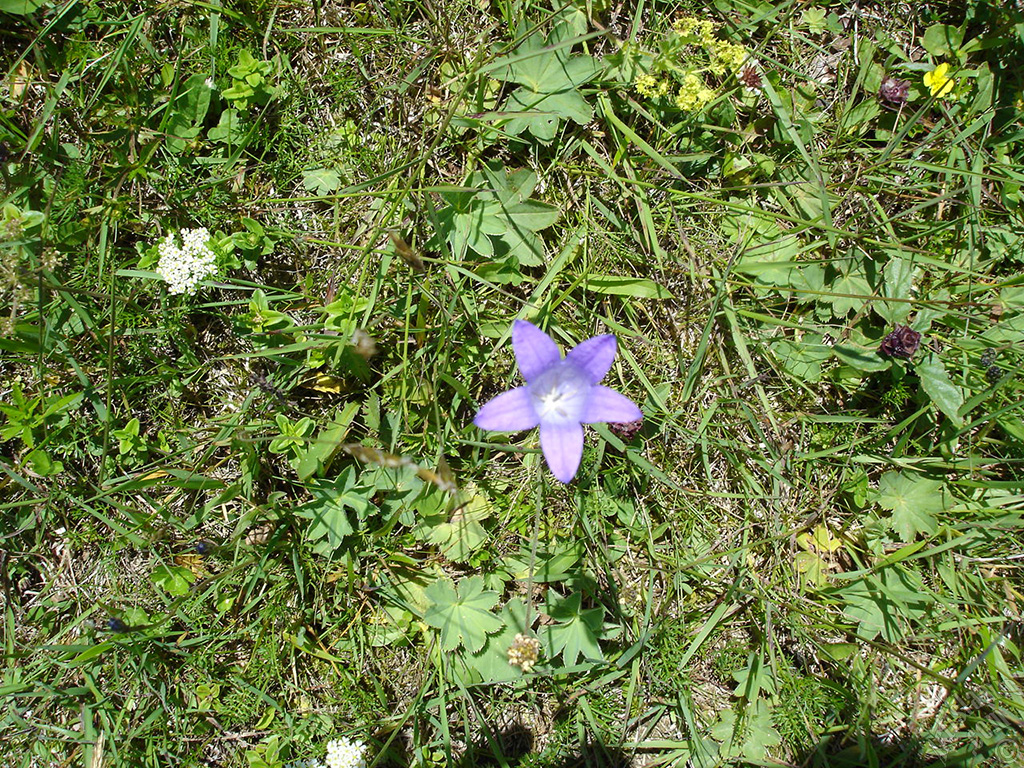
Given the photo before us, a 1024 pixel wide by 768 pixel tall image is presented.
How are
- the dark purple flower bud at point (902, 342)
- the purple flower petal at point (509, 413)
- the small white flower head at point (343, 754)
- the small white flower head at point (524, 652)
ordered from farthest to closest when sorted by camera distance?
the dark purple flower bud at point (902, 342)
the small white flower head at point (343, 754)
the small white flower head at point (524, 652)
the purple flower petal at point (509, 413)

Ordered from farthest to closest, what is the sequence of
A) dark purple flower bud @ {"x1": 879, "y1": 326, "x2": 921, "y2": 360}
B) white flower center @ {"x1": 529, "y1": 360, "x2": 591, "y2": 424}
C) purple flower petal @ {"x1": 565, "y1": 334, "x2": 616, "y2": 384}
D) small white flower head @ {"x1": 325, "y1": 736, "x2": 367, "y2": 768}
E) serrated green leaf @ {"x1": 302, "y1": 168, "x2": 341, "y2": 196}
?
serrated green leaf @ {"x1": 302, "y1": 168, "x2": 341, "y2": 196} < dark purple flower bud @ {"x1": 879, "y1": 326, "x2": 921, "y2": 360} < small white flower head @ {"x1": 325, "y1": 736, "x2": 367, "y2": 768} < white flower center @ {"x1": 529, "y1": 360, "x2": 591, "y2": 424} < purple flower petal @ {"x1": 565, "y1": 334, "x2": 616, "y2": 384}

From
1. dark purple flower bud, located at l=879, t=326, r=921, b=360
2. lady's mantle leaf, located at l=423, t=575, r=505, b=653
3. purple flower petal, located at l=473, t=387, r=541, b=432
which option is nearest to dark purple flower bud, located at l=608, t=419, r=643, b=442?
purple flower petal, located at l=473, t=387, r=541, b=432

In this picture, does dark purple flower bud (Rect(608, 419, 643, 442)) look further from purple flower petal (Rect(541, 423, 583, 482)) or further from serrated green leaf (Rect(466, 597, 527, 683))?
serrated green leaf (Rect(466, 597, 527, 683))

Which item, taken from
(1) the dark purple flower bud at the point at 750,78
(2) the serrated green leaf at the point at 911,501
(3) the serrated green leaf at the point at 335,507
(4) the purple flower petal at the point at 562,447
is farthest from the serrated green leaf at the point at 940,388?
(3) the serrated green leaf at the point at 335,507

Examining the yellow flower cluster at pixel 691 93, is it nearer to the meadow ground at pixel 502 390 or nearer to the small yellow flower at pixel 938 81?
the meadow ground at pixel 502 390

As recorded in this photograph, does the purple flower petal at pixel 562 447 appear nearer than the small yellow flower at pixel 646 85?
Yes
